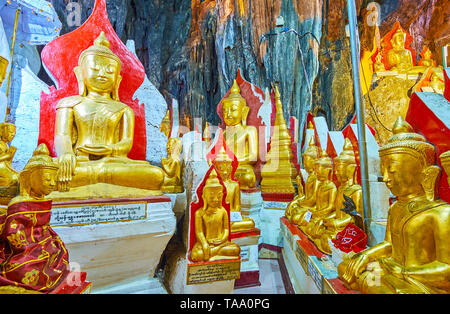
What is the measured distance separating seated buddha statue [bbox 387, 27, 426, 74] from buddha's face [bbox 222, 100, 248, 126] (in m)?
3.14

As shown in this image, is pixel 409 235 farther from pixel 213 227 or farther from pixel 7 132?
pixel 7 132

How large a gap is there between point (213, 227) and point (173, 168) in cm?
106

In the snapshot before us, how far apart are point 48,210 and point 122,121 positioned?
150 cm

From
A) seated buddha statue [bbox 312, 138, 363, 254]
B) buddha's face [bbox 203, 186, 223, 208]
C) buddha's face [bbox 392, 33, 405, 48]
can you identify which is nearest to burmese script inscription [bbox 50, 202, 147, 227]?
buddha's face [bbox 203, 186, 223, 208]

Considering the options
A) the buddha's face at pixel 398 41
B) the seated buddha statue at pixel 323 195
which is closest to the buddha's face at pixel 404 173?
the seated buddha statue at pixel 323 195

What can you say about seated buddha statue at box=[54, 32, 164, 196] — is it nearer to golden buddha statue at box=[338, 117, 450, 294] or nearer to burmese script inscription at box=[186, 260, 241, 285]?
burmese script inscription at box=[186, 260, 241, 285]

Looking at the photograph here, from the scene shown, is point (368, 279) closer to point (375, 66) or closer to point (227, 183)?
point (227, 183)

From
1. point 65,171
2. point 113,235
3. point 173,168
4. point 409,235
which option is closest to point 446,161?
point 409,235

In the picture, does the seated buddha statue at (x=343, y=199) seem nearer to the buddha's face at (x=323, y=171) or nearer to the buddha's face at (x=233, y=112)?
the buddha's face at (x=323, y=171)

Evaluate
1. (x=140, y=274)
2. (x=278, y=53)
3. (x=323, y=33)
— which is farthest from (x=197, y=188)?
(x=323, y=33)

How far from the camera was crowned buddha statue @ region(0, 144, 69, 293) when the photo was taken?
38.1 inches

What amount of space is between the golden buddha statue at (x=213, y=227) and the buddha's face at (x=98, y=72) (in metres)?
1.57

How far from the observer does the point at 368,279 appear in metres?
0.84

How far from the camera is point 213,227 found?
5.63 feet
